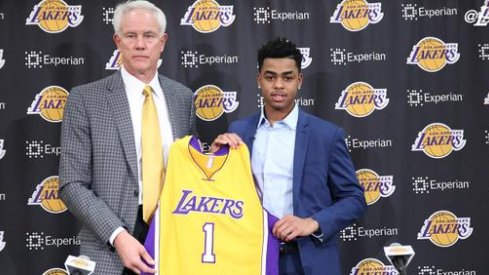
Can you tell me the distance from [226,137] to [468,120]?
187 cm

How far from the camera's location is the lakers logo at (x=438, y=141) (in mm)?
3611

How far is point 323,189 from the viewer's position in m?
2.50

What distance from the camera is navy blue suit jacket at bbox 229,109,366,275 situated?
2424 millimetres

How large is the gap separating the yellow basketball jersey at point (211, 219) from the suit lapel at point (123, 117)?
0.15 meters

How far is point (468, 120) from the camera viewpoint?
364 cm

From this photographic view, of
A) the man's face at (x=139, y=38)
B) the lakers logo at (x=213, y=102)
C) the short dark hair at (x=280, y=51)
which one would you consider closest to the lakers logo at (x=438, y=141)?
the lakers logo at (x=213, y=102)

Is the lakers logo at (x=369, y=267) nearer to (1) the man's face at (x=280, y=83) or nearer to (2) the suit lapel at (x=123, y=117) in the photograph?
(1) the man's face at (x=280, y=83)

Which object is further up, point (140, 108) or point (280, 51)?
point (280, 51)

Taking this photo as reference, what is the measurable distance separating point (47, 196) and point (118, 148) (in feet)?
4.09

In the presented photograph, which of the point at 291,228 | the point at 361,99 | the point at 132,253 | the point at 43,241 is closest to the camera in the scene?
the point at 132,253

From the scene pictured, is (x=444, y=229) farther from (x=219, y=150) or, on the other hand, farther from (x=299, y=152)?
(x=219, y=150)

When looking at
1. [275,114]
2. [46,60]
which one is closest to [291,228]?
[275,114]

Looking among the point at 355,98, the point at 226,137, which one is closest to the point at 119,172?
the point at 226,137

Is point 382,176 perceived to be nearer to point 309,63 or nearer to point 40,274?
point 309,63
